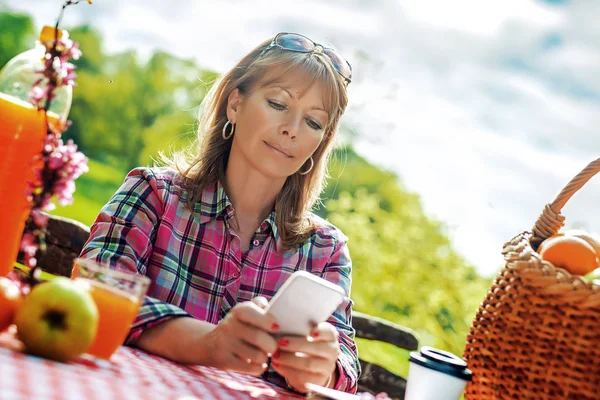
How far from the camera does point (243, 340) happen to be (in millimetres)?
1290

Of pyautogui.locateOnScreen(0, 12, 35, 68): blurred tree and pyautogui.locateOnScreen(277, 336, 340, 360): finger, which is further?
pyautogui.locateOnScreen(0, 12, 35, 68): blurred tree

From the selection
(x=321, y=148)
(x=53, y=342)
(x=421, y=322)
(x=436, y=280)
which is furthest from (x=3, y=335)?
(x=421, y=322)

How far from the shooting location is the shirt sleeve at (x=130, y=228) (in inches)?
67.1

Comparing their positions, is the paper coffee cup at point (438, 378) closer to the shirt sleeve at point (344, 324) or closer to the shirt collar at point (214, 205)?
the shirt sleeve at point (344, 324)

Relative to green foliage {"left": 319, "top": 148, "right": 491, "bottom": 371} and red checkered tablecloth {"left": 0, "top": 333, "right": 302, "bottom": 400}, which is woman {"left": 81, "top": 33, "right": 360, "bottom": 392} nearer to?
red checkered tablecloth {"left": 0, "top": 333, "right": 302, "bottom": 400}

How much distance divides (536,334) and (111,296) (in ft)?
2.42

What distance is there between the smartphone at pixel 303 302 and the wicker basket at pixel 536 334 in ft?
1.09

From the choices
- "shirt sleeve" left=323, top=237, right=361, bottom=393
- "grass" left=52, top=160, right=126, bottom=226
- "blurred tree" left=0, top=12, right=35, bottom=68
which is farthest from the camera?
"grass" left=52, top=160, right=126, bottom=226

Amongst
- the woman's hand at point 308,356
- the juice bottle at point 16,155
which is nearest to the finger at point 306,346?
the woman's hand at point 308,356

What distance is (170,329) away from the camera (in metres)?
1.48

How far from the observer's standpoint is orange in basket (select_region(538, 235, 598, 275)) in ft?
3.99

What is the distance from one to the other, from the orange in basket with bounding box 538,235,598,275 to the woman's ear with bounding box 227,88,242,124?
1.24m

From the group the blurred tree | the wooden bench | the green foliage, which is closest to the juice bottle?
the wooden bench

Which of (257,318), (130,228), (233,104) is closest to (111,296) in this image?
(257,318)
